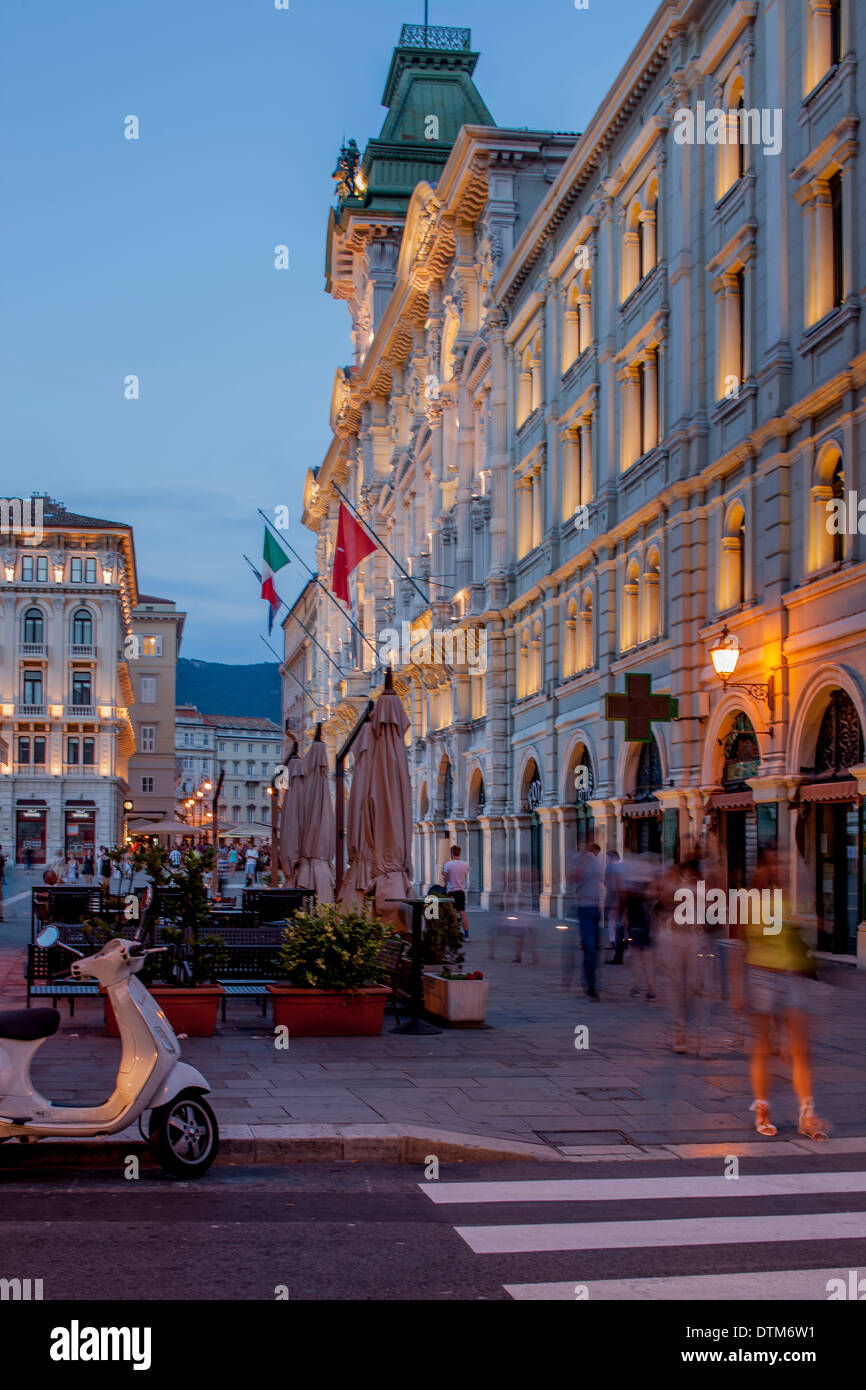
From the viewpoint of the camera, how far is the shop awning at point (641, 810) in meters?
28.8

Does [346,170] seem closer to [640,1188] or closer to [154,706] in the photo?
[154,706]

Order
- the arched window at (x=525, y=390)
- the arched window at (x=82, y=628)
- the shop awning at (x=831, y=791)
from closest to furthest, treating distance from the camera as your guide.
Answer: the shop awning at (x=831, y=791)
the arched window at (x=525, y=390)
the arched window at (x=82, y=628)

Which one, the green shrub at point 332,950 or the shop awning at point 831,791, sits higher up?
the shop awning at point 831,791

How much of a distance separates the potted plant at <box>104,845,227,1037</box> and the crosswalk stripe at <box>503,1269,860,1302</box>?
7.65 metres

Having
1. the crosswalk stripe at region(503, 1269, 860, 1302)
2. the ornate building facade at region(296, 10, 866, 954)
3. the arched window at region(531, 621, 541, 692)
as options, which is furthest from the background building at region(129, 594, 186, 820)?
the crosswalk stripe at region(503, 1269, 860, 1302)

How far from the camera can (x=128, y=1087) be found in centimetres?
825

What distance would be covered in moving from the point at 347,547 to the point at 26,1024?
32.6 m

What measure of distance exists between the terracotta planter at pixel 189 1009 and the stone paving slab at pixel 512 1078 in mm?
174

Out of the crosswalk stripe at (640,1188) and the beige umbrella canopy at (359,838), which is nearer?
the crosswalk stripe at (640,1188)

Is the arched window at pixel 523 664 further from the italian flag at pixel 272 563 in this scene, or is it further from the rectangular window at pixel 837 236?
the rectangular window at pixel 837 236

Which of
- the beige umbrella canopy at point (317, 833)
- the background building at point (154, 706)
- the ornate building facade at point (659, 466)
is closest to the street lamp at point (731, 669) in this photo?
the ornate building facade at point (659, 466)

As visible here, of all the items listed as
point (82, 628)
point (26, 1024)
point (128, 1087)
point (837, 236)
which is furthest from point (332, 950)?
point (82, 628)

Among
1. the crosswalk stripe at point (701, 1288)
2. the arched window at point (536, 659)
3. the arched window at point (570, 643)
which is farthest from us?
the arched window at point (536, 659)

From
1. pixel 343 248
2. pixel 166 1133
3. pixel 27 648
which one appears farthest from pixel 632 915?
pixel 27 648
